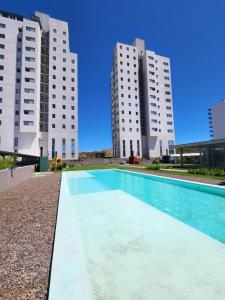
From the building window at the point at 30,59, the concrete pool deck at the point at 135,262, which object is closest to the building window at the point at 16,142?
the building window at the point at 30,59

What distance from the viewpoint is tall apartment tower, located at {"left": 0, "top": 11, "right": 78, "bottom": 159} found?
118 feet

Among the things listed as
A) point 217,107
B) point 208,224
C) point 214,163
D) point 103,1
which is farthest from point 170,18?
point 217,107

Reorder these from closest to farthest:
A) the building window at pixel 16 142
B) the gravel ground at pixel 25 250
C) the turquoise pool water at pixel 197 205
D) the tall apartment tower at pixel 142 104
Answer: the gravel ground at pixel 25 250, the turquoise pool water at pixel 197 205, the building window at pixel 16 142, the tall apartment tower at pixel 142 104

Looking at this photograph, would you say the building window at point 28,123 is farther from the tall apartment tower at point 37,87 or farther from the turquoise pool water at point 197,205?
the turquoise pool water at point 197,205

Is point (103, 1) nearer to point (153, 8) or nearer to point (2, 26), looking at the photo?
point (153, 8)

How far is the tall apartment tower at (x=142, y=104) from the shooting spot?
48.2 meters

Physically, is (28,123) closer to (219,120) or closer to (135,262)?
(135,262)

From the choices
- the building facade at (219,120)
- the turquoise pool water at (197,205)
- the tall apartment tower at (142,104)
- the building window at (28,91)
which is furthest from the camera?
the building facade at (219,120)

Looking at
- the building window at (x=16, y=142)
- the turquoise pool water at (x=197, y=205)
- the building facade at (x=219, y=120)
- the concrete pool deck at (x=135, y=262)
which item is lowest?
the turquoise pool water at (x=197, y=205)

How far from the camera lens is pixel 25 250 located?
2.85m

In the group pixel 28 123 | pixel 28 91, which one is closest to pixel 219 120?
pixel 28 91

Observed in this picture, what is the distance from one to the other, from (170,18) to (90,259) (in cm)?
2493

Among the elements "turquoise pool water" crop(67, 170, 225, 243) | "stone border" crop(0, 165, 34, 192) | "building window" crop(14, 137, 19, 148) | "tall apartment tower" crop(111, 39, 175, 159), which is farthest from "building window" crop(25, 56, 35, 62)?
"turquoise pool water" crop(67, 170, 225, 243)

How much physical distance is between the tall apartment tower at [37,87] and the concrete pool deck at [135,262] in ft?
121
